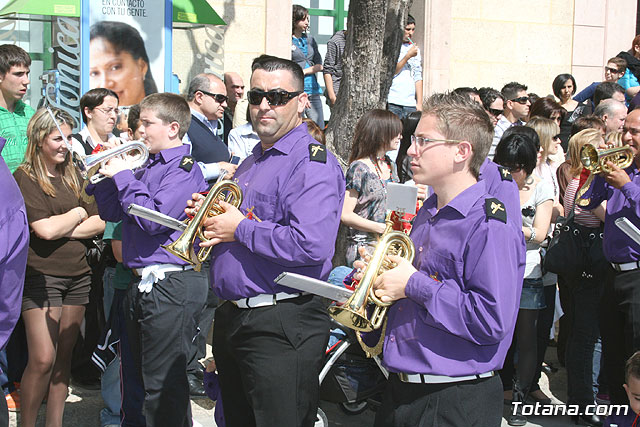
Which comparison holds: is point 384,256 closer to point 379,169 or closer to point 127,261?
point 127,261

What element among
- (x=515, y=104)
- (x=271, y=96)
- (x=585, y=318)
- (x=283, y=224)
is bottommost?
(x=585, y=318)

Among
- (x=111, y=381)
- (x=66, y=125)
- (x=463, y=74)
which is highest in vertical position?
(x=463, y=74)

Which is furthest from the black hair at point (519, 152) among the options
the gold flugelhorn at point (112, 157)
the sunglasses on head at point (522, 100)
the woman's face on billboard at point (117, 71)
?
the woman's face on billboard at point (117, 71)

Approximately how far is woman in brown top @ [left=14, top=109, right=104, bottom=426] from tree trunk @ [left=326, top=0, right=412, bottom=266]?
2.25 metres

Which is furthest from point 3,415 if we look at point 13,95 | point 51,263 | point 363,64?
point 363,64

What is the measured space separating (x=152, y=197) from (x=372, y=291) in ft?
6.15

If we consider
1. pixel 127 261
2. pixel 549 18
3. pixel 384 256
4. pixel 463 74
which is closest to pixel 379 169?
pixel 127 261

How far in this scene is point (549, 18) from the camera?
37.4 feet

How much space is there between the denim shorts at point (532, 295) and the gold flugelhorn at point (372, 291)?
3.04 m

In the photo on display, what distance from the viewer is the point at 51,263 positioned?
16.0 ft

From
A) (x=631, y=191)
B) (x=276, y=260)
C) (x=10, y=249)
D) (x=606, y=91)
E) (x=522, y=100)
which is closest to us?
(x=10, y=249)

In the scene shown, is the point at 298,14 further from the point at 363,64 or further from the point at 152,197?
the point at 152,197

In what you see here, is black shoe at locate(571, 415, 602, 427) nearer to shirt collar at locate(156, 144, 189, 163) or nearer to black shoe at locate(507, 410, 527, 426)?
black shoe at locate(507, 410, 527, 426)

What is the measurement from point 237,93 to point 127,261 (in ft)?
12.8
